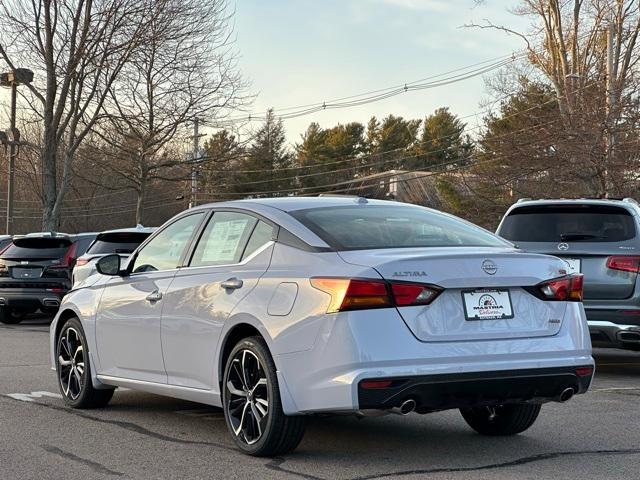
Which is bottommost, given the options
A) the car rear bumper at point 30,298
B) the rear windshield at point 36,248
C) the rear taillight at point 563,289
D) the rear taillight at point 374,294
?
the car rear bumper at point 30,298

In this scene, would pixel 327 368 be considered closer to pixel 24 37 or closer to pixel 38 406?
pixel 38 406

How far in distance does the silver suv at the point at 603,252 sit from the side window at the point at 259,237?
4.36m

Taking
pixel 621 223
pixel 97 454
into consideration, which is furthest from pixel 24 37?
pixel 97 454

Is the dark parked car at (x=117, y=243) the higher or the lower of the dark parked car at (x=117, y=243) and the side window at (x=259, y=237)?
the lower

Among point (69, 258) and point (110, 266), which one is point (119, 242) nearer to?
point (69, 258)

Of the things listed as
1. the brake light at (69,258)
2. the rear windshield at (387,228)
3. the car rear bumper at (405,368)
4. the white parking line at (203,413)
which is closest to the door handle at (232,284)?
the rear windshield at (387,228)

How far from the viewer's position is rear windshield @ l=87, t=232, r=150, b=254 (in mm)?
16375

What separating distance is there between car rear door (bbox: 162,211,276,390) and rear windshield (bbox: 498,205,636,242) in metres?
4.59

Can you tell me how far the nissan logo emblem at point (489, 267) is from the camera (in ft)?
18.3

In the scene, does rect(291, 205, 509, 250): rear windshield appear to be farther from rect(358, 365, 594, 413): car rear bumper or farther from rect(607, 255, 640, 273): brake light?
rect(607, 255, 640, 273): brake light

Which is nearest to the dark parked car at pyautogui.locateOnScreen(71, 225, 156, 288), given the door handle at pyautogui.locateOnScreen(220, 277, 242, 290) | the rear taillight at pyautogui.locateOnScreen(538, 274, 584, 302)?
the door handle at pyautogui.locateOnScreen(220, 277, 242, 290)

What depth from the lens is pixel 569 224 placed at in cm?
1019

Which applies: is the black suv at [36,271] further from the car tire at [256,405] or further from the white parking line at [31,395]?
the car tire at [256,405]

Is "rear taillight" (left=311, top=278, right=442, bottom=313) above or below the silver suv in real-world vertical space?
above
